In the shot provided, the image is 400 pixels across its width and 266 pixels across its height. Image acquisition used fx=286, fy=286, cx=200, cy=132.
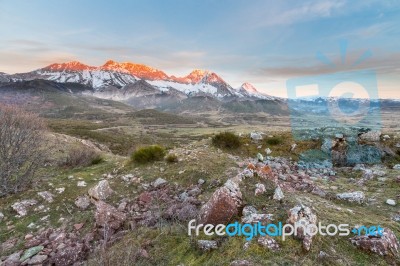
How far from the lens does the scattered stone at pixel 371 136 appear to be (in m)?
16.9

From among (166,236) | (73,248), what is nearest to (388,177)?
(166,236)

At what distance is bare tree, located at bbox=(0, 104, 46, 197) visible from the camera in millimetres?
11531

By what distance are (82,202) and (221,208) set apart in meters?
5.75

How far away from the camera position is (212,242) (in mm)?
6270

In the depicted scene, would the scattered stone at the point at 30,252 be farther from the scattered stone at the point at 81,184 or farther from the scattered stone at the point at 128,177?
the scattered stone at the point at 128,177

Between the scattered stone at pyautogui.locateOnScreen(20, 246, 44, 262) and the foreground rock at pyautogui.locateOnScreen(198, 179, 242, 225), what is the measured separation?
4350 mm

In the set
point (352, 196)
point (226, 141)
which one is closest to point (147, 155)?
point (226, 141)

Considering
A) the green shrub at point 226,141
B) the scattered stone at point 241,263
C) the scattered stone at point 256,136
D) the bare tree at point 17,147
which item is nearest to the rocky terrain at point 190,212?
the scattered stone at point 241,263

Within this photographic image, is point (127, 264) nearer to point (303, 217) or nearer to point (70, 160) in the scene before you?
point (303, 217)

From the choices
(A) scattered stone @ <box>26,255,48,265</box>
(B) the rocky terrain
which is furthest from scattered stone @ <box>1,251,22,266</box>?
(A) scattered stone @ <box>26,255,48,265</box>

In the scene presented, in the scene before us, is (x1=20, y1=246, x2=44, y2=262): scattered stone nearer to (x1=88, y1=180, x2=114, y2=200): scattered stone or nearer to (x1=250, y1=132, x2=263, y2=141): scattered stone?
(x1=88, y1=180, x2=114, y2=200): scattered stone

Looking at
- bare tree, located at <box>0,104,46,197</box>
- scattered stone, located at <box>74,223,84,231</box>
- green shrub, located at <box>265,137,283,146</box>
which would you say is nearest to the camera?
scattered stone, located at <box>74,223,84,231</box>

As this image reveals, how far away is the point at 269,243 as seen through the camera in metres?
5.82

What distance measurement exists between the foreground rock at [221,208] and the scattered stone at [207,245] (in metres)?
0.72
